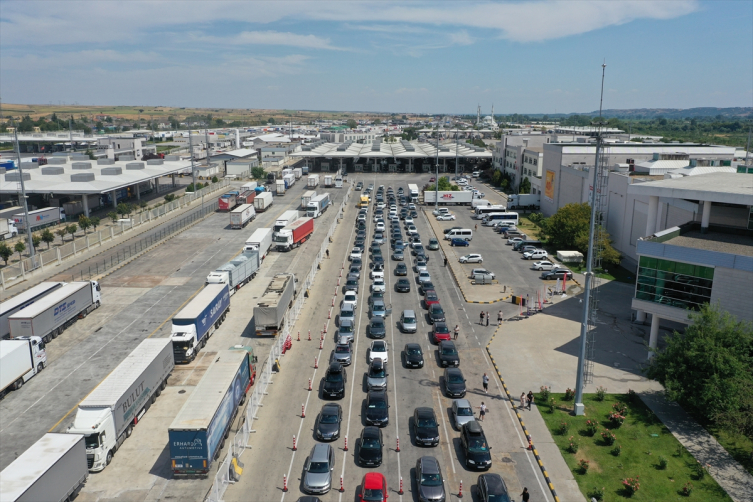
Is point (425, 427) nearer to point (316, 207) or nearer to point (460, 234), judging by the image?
point (460, 234)

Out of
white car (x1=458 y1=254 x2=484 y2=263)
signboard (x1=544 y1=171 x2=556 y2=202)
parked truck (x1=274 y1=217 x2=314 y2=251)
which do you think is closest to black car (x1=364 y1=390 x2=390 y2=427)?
white car (x1=458 y1=254 x2=484 y2=263)

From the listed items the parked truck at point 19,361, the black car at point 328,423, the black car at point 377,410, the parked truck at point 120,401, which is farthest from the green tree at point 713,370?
the parked truck at point 19,361

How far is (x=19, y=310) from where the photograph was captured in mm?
34781

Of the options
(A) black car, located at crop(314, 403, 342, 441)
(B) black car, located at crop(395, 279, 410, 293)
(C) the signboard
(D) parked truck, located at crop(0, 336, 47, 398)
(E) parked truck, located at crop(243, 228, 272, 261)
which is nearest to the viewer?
(A) black car, located at crop(314, 403, 342, 441)

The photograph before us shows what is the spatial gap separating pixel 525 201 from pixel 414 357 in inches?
2305

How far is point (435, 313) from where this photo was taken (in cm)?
3991

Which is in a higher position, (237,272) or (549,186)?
(549,186)

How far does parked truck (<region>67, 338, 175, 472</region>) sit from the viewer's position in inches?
870

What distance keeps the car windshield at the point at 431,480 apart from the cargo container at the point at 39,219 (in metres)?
63.0

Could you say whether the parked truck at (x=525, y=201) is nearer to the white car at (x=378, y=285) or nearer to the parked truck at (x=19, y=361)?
the white car at (x=378, y=285)

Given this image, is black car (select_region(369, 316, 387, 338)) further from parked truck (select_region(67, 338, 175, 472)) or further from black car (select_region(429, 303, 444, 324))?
parked truck (select_region(67, 338, 175, 472))

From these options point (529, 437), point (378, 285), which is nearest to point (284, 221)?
point (378, 285)

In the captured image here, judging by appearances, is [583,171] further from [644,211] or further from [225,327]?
[225,327]

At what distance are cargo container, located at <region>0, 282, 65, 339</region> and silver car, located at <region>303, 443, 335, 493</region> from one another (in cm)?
2306
